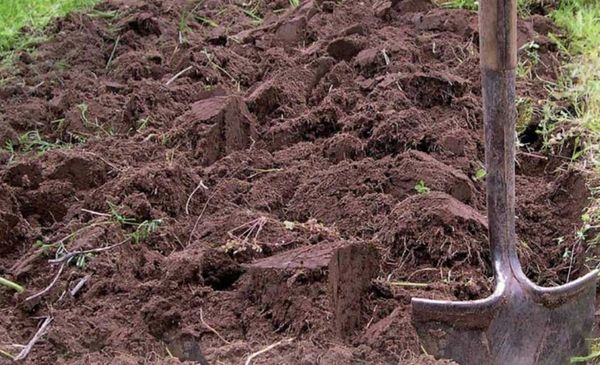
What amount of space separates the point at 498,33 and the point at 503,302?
759 mm

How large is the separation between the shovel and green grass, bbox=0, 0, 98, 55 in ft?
9.63

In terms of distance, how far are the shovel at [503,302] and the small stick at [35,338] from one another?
99 cm

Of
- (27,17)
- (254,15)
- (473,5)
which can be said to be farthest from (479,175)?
(27,17)

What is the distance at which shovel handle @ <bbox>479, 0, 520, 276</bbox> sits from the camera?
2453mm

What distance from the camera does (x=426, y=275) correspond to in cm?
252

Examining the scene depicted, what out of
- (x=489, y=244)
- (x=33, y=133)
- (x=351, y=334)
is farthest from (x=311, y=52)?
(x=351, y=334)

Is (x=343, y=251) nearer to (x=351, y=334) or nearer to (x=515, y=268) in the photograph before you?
(x=351, y=334)

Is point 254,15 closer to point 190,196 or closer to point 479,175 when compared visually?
point 190,196

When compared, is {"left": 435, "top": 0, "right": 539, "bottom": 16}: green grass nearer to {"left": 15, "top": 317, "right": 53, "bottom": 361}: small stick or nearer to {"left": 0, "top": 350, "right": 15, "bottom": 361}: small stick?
{"left": 15, "top": 317, "right": 53, "bottom": 361}: small stick

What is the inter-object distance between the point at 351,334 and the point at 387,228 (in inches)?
17.9

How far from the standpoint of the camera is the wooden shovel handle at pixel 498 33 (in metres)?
2.43

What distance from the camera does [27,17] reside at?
511cm

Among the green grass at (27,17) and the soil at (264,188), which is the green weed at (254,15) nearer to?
the soil at (264,188)

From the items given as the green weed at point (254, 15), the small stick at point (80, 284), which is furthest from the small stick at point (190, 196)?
the green weed at point (254, 15)
